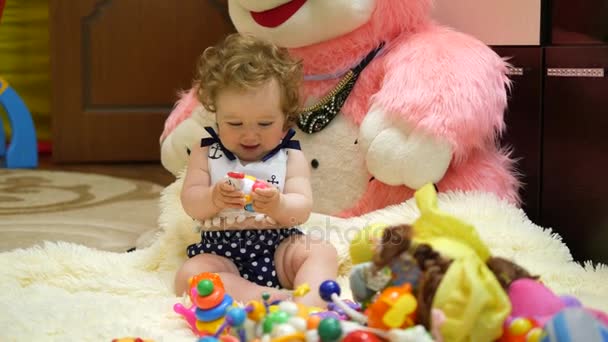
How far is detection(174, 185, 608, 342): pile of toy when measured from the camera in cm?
70

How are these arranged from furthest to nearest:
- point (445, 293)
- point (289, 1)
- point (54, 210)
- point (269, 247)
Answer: point (54, 210)
point (289, 1)
point (269, 247)
point (445, 293)

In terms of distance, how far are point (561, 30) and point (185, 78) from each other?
1.51 meters

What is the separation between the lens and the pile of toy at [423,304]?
70 centimetres

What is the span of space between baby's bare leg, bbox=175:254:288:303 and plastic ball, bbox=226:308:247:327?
17cm

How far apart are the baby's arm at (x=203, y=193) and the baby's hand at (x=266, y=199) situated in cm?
2

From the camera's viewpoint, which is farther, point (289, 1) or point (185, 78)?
point (185, 78)

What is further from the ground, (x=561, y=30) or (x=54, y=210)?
(x=561, y=30)

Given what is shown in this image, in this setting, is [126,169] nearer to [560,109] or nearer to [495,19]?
[495,19]

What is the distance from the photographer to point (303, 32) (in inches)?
52.1

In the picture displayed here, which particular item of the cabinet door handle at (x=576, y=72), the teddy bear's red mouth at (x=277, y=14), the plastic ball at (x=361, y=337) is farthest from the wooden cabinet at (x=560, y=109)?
the plastic ball at (x=361, y=337)

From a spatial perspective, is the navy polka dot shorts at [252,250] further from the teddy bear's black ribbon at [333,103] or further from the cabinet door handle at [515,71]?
the cabinet door handle at [515,71]

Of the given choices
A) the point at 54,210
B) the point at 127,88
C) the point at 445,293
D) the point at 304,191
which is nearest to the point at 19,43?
the point at 127,88

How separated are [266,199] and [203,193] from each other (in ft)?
0.38

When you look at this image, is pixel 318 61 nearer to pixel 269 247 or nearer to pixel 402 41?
pixel 402 41
